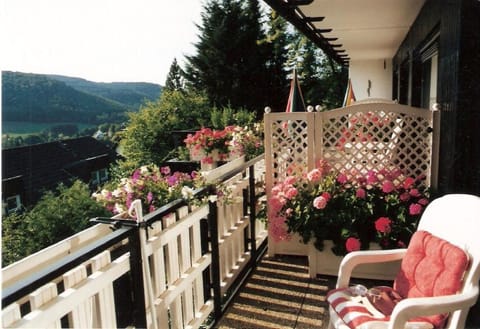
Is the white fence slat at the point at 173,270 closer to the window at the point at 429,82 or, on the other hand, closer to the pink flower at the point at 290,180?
the pink flower at the point at 290,180

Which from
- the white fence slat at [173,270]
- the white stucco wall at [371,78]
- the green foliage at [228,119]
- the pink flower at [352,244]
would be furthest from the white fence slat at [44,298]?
the white stucco wall at [371,78]

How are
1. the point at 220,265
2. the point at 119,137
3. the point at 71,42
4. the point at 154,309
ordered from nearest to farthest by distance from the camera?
the point at 154,309
the point at 220,265
the point at 71,42
the point at 119,137

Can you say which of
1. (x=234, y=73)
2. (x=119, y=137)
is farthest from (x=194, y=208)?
(x=234, y=73)

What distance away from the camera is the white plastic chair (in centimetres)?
160

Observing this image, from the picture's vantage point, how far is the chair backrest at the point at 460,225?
5.48 feet

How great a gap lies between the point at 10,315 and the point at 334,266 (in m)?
2.51

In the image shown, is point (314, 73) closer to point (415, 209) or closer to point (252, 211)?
point (252, 211)

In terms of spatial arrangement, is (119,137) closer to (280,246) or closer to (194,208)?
(280,246)

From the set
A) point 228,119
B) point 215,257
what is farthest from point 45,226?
point 228,119

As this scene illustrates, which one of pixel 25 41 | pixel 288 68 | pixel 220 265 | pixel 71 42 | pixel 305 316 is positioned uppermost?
pixel 288 68

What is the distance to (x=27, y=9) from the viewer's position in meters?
1.37

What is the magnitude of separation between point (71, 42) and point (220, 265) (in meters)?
3.52

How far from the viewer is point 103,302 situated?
1.55m

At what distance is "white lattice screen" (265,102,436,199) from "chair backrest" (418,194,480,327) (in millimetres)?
1168
